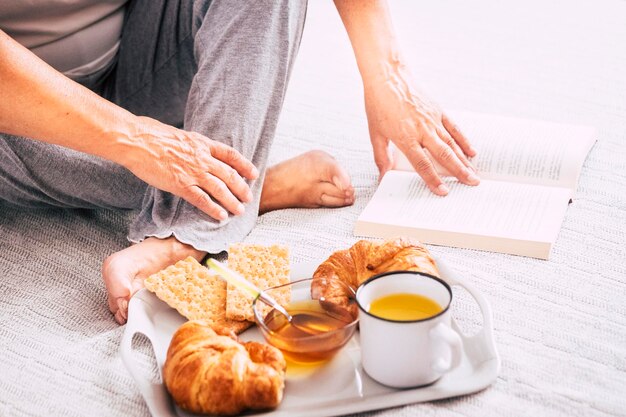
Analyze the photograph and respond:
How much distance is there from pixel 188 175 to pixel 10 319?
0.35m

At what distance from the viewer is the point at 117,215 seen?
1.58 m

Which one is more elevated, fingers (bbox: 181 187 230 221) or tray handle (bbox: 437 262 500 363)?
tray handle (bbox: 437 262 500 363)

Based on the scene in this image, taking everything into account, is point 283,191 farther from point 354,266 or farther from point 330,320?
point 330,320

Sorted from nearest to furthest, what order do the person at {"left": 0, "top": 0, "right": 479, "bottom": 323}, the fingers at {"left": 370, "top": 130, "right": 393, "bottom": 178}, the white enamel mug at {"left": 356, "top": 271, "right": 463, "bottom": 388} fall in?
the white enamel mug at {"left": 356, "top": 271, "right": 463, "bottom": 388} → the person at {"left": 0, "top": 0, "right": 479, "bottom": 323} → the fingers at {"left": 370, "top": 130, "right": 393, "bottom": 178}

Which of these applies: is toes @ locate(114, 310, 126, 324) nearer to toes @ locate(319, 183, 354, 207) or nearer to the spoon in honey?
the spoon in honey

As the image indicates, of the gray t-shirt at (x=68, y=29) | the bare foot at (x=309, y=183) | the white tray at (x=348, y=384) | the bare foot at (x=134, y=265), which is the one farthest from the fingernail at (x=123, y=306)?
the gray t-shirt at (x=68, y=29)

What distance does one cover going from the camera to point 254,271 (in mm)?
1204

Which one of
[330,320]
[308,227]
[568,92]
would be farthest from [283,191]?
[568,92]

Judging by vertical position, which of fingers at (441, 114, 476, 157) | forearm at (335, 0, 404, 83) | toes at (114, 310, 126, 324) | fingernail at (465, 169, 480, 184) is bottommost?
toes at (114, 310, 126, 324)

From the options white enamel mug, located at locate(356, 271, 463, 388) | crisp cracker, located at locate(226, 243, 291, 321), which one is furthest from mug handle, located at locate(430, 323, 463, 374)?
crisp cracker, located at locate(226, 243, 291, 321)

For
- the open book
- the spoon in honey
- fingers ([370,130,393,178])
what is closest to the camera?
the spoon in honey

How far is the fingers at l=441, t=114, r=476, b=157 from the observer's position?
5.10 ft

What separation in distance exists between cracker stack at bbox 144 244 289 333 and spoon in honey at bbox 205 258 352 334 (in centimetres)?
3

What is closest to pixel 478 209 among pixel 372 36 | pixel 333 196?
pixel 333 196
